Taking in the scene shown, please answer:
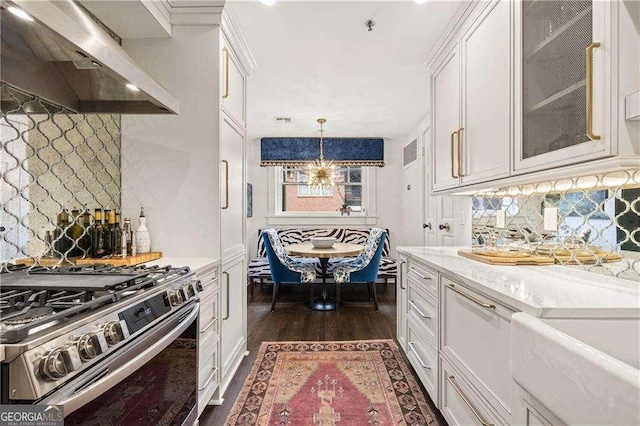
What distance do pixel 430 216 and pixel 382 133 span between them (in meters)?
1.73

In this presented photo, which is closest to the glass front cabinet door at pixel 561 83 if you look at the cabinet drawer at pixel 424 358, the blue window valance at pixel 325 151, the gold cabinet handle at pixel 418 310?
the gold cabinet handle at pixel 418 310

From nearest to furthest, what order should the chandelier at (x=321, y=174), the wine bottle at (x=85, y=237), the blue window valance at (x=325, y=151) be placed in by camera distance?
the wine bottle at (x=85, y=237)
the chandelier at (x=321, y=174)
the blue window valance at (x=325, y=151)

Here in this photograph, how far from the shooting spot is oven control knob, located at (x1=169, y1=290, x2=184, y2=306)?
1.24m

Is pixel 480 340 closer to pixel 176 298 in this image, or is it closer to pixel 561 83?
pixel 561 83

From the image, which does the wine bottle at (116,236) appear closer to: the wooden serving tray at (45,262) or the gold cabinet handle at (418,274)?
the wooden serving tray at (45,262)

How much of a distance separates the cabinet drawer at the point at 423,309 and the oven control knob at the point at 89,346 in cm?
153

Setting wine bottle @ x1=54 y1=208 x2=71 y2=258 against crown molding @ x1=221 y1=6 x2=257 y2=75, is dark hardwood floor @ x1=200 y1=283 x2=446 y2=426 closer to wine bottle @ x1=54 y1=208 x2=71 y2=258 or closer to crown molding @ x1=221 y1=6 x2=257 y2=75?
wine bottle @ x1=54 y1=208 x2=71 y2=258

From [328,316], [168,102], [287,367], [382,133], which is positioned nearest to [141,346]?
[168,102]

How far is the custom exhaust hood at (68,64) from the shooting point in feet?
3.04

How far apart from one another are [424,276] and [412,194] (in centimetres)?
308

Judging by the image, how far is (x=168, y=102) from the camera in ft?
5.04

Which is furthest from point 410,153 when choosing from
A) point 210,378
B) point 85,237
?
point 85,237

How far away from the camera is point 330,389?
204cm

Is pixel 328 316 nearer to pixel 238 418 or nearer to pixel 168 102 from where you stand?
pixel 238 418
